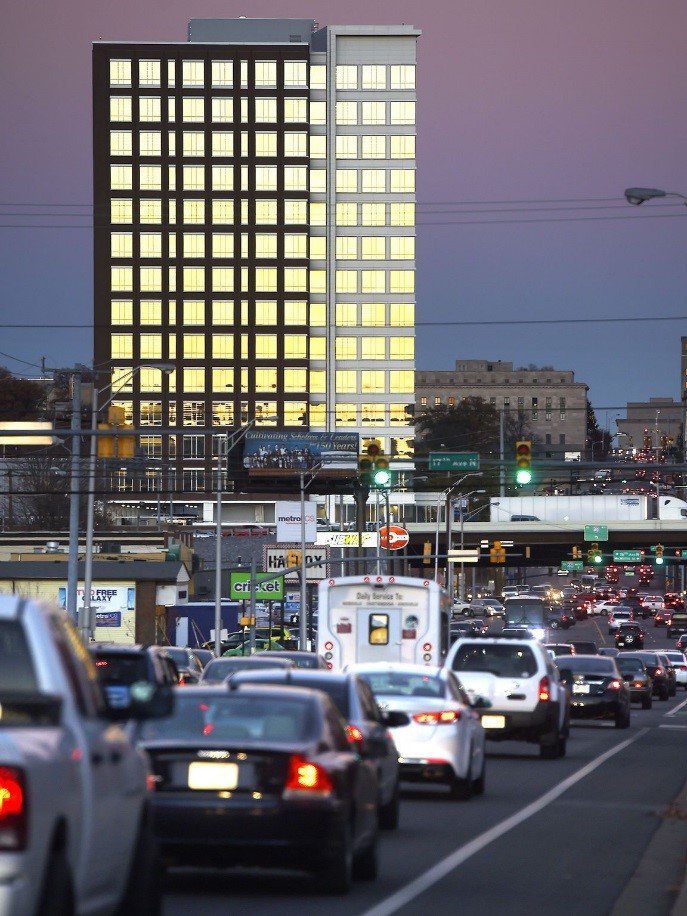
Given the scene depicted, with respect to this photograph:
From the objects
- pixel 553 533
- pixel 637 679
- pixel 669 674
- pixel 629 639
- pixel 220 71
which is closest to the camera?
pixel 637 679

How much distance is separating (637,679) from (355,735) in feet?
119

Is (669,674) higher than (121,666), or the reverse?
(121,666)

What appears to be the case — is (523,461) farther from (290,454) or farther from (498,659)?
(290,454)

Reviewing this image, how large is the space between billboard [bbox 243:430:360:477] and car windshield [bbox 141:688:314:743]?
331 ft

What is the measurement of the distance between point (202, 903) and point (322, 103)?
13928cm

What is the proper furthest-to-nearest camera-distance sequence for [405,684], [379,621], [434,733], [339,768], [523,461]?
[523,461] → [379,621] → [405,684] → [434,733] → [339,768]

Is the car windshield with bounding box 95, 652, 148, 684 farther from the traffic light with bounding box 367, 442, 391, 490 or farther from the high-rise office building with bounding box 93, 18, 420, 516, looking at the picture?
the high-rise office building with bounding box 93, 18, 420, 516

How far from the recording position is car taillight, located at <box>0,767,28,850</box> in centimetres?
654

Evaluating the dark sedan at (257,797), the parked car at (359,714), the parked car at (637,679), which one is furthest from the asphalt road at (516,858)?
the parked car at (637,679)

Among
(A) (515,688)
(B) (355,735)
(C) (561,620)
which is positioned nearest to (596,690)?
(A) (515,688)

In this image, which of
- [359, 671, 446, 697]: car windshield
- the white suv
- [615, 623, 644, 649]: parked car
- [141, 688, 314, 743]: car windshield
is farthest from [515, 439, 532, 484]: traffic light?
[615, 623, 644, 649]: parked car

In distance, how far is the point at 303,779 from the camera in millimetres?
12148

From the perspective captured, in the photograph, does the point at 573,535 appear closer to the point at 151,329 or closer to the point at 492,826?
the point at 151,329

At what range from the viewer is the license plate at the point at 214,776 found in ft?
40.0
